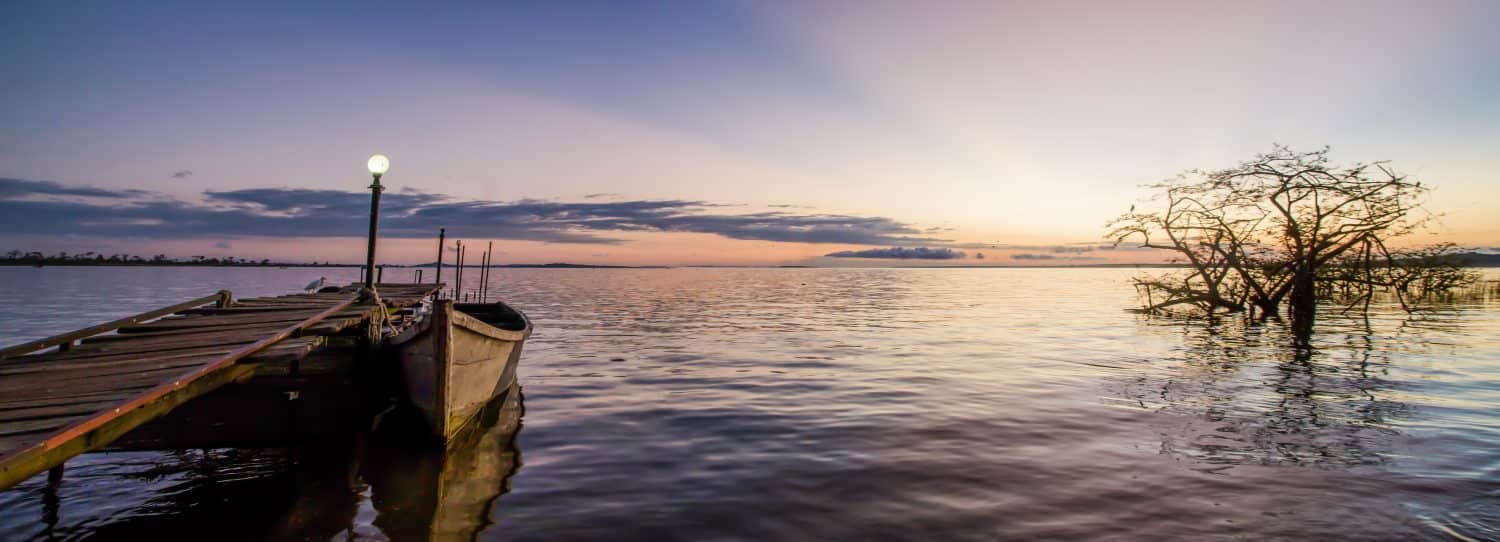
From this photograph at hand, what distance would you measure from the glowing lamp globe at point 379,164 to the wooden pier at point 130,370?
110 inches

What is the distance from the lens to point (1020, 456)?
9.17 metres

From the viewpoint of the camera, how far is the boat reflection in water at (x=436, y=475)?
7.05m

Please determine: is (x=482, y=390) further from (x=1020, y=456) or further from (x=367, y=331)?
(x=1020, y=456)

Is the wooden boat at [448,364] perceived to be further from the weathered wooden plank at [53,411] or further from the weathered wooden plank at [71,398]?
the weathered wooden plank at [53,411]

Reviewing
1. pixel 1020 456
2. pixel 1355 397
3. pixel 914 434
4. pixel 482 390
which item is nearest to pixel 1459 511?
pixel 1020 456

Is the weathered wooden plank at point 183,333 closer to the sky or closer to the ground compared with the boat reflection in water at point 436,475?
closer to the sky

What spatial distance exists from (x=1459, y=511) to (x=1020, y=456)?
412 centimetres

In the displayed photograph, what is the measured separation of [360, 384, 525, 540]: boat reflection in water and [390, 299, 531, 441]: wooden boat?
364mm

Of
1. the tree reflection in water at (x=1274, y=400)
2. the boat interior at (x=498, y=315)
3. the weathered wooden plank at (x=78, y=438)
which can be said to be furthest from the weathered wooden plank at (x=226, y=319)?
the tree reflection in water at (x=1274, y=400)

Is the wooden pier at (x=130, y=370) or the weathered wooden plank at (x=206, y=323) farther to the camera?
the weathered wooden plank at (x=206, y=323)

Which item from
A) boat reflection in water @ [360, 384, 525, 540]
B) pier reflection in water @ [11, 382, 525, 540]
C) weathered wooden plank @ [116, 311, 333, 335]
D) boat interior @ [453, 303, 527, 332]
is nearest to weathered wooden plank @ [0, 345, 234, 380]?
pier reflection in water @ [11, 382, 525, 540]

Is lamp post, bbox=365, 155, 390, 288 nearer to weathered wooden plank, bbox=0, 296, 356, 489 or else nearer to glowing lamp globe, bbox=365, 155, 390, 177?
glowing lamp globe, bbox=365, 155, 390, 177

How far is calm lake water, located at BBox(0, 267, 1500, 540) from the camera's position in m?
6.87

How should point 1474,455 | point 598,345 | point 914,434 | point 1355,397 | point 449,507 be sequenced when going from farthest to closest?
point 598,345
point 1355,397
point 914,434
point 1474,455
point 449,507
